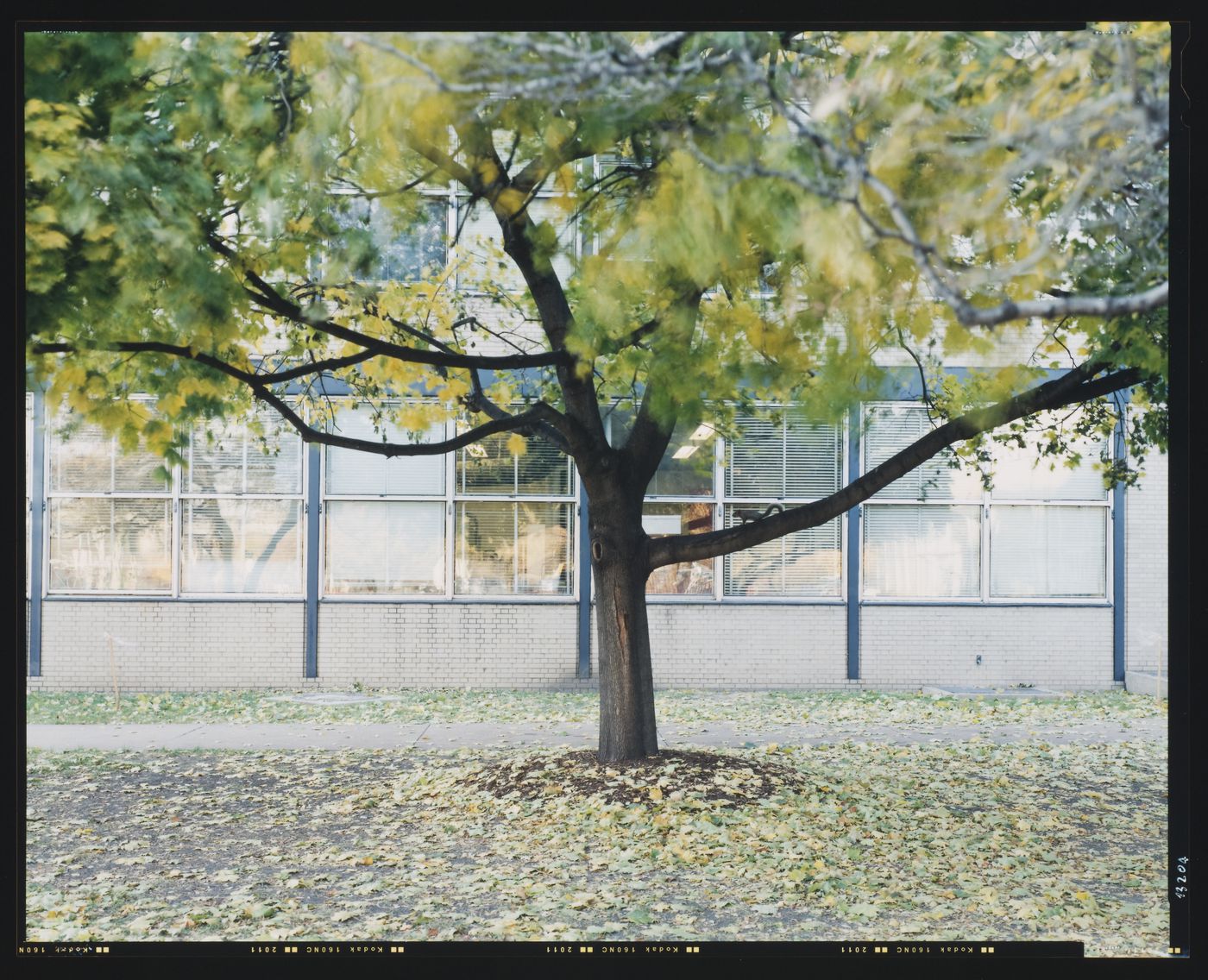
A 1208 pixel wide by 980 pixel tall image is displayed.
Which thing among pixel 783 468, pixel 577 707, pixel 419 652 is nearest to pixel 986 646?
pixel 783 468

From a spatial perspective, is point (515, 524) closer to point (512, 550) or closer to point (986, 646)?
point (512, 550)

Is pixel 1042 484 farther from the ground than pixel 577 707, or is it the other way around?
pixel 1042 484

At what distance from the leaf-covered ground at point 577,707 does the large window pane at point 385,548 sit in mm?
1214

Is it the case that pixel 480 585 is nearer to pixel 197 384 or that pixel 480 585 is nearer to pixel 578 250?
pixel 197 384

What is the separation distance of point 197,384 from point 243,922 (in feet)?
9.42

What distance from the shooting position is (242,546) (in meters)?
11.0

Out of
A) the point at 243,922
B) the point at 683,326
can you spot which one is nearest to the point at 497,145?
the point at 683,326

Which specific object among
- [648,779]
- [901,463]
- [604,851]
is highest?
[901,463]

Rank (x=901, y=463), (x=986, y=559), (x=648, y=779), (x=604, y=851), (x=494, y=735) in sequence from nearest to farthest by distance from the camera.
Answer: (x=604, y=851), (x=901, y=463), (x=648, y=779), (x=494, y=735), (x=986, y=559)

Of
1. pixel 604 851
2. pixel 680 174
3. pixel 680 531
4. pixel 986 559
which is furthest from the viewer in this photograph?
pixel 986 559

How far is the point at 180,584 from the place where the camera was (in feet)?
35.8

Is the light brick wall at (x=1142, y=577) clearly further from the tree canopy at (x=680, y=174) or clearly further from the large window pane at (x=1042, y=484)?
the tree canopy at (x=680, y=174)

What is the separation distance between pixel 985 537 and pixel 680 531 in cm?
351

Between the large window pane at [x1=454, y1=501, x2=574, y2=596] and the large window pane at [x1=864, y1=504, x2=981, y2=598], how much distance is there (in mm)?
3560
